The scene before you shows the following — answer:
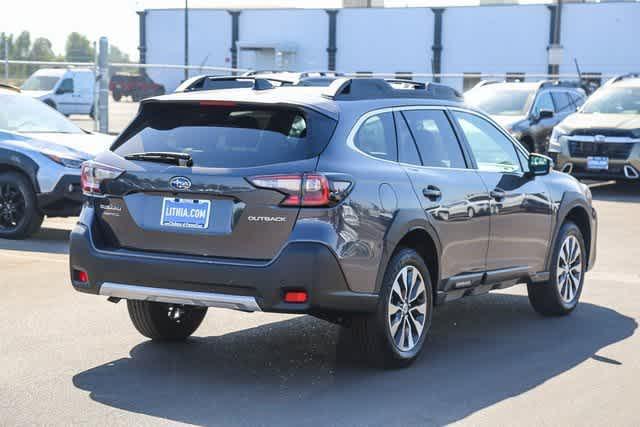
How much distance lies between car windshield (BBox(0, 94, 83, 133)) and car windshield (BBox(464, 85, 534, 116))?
10397mm

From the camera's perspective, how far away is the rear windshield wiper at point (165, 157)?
6.54 m

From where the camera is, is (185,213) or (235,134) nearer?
(185,213)

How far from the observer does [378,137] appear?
275 inches

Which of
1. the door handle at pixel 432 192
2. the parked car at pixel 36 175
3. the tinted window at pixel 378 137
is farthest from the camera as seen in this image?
the parked car at pixel 36 175

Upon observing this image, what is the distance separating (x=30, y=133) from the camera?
13086 mm

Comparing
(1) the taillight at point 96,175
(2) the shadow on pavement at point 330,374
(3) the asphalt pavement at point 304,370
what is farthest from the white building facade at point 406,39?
(1) the taillight at point 96,175

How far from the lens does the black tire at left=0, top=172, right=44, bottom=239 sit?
40.9 feet

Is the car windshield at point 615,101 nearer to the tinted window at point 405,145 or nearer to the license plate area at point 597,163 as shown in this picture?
the license plate area at point 597,163

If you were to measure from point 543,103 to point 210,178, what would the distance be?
17.4 m

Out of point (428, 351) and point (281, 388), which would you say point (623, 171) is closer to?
point (428, 351)

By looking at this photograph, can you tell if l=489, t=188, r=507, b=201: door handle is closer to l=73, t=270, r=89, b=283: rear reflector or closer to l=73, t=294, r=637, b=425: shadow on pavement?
l=73, t=294, r=637, b=425: shadow on pavement

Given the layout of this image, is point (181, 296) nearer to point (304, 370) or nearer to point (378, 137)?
point (304, 370)

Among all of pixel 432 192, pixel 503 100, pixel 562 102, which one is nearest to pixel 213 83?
pixel 432 192

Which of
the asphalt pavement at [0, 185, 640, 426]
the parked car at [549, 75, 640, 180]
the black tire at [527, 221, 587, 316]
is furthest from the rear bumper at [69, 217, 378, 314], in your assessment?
the parked car at [549, 75, 640, 180]
